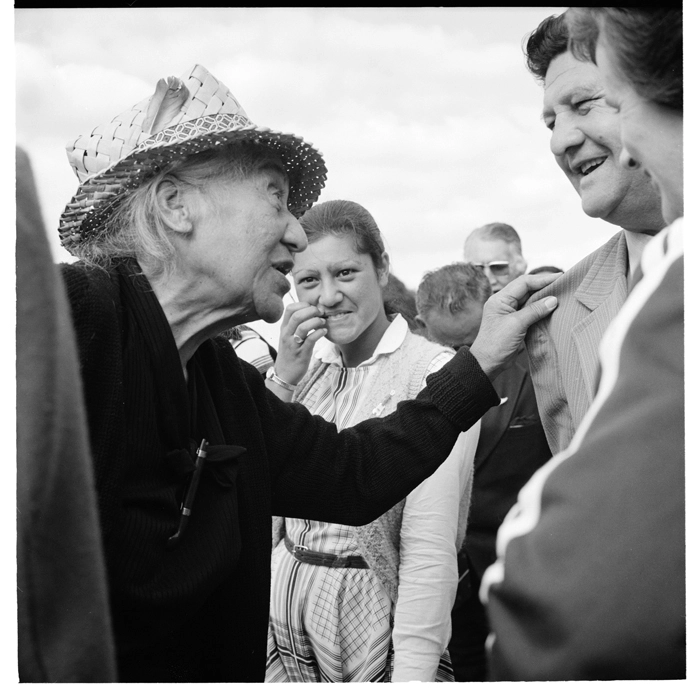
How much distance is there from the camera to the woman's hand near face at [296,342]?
8.54 ft

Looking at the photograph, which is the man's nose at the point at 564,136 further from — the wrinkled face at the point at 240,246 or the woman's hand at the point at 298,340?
the woman's hand at the point at 298,340

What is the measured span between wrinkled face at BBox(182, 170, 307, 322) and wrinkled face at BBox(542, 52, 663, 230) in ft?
2.21

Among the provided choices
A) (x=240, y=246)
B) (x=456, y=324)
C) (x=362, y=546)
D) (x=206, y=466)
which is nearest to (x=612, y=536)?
(x=206, y=466)

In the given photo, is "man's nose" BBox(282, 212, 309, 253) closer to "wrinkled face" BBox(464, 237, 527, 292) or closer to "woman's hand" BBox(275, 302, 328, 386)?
"woman's hand" BBox(275, 302, 328, 386)

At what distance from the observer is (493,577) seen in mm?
870

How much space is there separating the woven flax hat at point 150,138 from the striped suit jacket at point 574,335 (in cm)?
79

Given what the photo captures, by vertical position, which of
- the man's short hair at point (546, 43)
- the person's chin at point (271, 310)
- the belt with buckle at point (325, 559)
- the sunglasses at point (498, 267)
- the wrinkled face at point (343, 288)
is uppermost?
the man's short hair at point (546, 43)

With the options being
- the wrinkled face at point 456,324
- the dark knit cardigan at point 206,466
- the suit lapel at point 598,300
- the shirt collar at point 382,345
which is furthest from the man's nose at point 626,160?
the wrinkled face at point 456,324

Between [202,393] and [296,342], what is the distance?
31.6 inches

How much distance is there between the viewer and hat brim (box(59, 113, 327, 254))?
5.74 ft

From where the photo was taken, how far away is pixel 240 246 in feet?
6.01

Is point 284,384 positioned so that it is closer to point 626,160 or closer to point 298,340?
point 298,340

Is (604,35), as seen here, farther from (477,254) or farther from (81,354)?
(477,254)

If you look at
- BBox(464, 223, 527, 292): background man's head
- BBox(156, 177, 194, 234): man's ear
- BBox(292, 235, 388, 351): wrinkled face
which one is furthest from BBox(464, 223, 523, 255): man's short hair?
BBox(156, 177, 194, 234): man's ear
